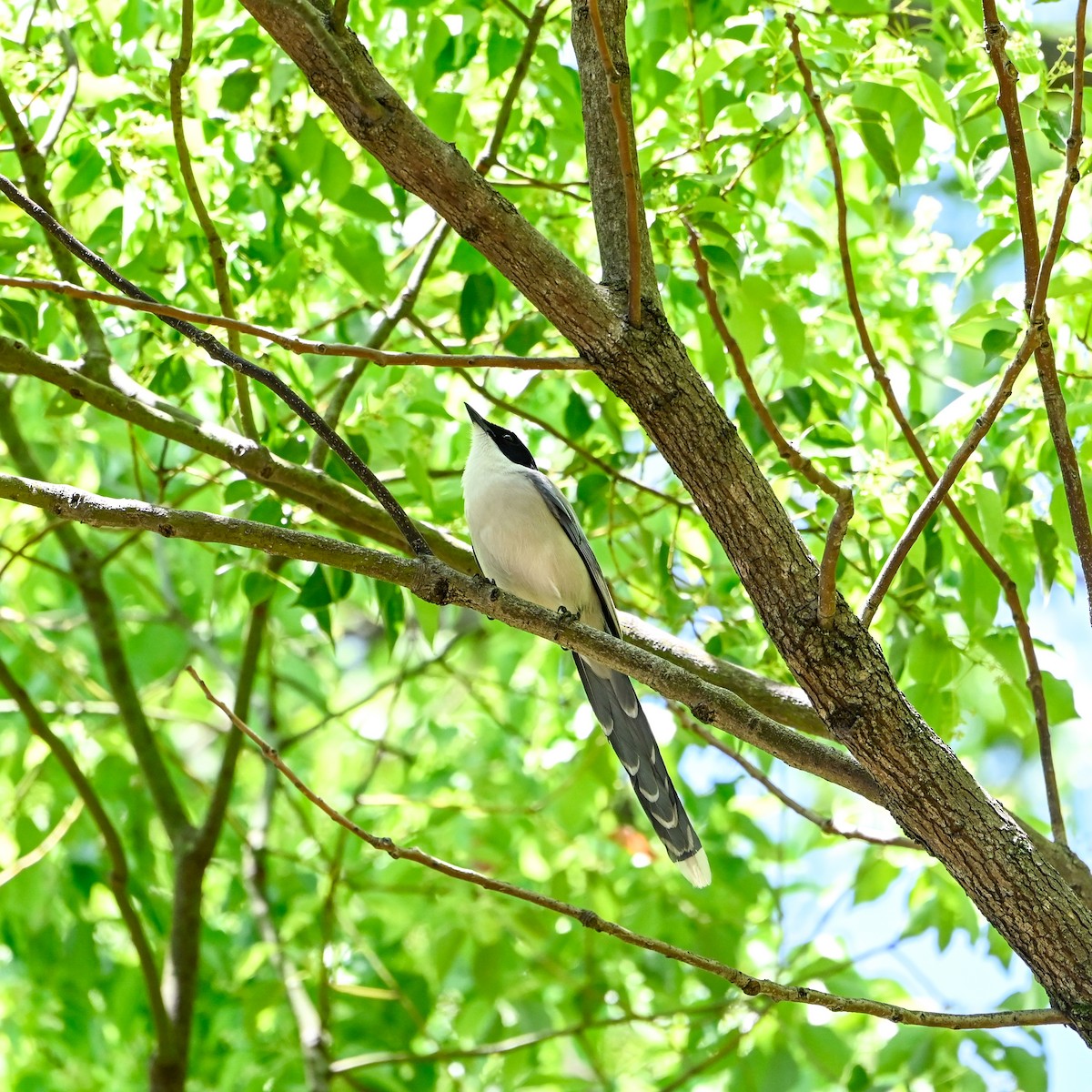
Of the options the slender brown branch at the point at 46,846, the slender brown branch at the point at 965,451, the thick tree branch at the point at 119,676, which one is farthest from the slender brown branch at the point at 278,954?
the slender brown branch at the point at 965,451

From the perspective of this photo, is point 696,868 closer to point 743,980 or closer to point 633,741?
point 633,741

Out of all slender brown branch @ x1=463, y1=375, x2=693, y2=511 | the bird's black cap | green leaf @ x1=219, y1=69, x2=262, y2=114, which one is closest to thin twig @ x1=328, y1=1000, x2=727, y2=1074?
slender brown branch @ x1=463, y1=375, x2=693, y2=511

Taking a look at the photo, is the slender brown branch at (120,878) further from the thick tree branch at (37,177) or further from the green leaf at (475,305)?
the green leaf at (475,305)

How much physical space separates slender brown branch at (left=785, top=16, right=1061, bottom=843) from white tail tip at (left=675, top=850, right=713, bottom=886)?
1266mm

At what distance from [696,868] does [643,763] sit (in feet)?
1.31

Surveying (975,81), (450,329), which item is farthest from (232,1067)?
(975,81)

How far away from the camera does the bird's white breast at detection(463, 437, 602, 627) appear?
14.0ft

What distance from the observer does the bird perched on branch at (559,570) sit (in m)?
3.82

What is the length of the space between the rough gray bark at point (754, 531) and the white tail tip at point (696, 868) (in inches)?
59.7

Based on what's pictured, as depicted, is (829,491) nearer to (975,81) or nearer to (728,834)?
(975,81)

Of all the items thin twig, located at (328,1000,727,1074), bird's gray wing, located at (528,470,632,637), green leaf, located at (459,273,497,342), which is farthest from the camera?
bird's gray wing, located at (528,470,632,637)

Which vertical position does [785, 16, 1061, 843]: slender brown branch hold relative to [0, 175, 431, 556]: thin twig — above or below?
above

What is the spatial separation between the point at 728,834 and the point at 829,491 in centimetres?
349

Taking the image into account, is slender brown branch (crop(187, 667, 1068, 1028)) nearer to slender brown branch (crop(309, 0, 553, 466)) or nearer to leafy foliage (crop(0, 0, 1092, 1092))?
leafy foliage (crop(0, 0, 1092, 1092))
